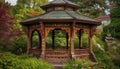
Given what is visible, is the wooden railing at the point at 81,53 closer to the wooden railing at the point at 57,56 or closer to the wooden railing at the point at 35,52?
the wooden railing at the point at 57,56

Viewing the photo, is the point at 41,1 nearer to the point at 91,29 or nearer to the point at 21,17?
the point at 21,17

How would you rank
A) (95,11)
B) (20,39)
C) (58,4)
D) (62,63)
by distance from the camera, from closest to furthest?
1. (62,63)
2. (58,4)
3. (20,39)
4. (95,11)

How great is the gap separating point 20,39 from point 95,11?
29.4 m

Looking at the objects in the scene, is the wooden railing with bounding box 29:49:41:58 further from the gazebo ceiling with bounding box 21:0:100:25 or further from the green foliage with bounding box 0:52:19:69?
the green foliage with bounding box 0:52:19:69

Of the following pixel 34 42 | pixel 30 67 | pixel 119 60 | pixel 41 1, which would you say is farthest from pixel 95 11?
pixel 30 67

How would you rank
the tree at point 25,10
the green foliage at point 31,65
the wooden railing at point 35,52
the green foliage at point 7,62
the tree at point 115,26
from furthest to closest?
the tree at point 25,10
the tree at point 115,26
the wooden railing at point 35,52
the green foliage at point 31,65
the green foliage at point 7,62

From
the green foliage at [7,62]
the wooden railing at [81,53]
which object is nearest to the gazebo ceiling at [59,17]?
the wooden railing at [81,53]

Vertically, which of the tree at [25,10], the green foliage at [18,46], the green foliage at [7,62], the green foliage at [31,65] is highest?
the tree at [25,10]

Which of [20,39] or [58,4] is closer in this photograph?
[58,4]

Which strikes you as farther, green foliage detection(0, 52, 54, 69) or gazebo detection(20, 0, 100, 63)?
gazebo detection(20, 0, 100, 63)

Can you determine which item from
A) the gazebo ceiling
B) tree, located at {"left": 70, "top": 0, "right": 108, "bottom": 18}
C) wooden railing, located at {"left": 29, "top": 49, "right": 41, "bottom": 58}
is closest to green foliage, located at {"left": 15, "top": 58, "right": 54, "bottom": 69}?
the gazebo ceiling

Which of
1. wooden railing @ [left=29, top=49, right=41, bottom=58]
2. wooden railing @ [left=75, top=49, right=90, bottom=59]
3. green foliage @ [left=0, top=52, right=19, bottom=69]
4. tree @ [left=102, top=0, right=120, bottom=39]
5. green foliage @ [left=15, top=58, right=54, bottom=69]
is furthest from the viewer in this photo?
tree @ [left=102, top=0, right=120, bottom=39]

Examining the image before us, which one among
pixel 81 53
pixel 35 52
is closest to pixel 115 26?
pixel 81 53

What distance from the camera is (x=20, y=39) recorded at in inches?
1033
